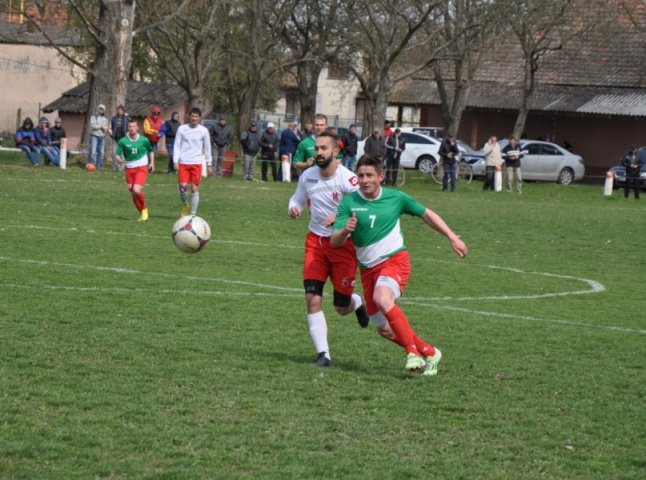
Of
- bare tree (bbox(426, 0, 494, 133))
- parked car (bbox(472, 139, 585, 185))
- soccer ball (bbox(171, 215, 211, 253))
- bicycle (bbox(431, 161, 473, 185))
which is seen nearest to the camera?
soccer ball (bbox(171, 215, 211, 253))

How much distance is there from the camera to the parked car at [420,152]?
50.7 m

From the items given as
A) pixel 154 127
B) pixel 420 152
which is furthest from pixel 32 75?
pixel 154 127

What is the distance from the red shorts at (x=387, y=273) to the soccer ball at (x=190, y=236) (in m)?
4.68

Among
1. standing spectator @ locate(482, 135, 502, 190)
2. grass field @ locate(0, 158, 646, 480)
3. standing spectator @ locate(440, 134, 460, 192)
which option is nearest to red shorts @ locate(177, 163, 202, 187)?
grass field @ locate(0, 158, 646, 480)

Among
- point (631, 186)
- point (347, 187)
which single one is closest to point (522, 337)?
point (347, 187)

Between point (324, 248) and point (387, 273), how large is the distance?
0.81 metres

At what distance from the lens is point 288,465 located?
21.5 feet

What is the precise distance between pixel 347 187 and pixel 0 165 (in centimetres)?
2787

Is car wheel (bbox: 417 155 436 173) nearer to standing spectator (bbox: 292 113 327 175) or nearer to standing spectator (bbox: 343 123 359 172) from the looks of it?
standing spectator (bbox: 343 123 359 172)

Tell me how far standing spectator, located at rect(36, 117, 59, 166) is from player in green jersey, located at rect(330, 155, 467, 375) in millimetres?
29987

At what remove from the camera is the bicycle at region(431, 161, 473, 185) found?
40987 mm

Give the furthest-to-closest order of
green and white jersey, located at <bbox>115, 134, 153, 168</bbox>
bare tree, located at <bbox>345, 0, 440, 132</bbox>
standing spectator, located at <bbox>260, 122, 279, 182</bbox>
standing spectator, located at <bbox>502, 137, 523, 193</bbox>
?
bare tree, located at <bbox>345, 0, 440, 132</bbox>
standing spectator, located at <bbox>502, 137, 523, 193</bbox>
standing spectator, located at <bbox>260, 122, 279, 182</bbox>
green and white jersey, located at <bbox>115, 134, 153, 168</bbox>

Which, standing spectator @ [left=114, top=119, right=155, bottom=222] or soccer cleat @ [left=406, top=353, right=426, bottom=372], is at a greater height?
standing spectator @ [left=114, top=119, right=155, bottom=222]

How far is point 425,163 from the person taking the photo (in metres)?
50.7
